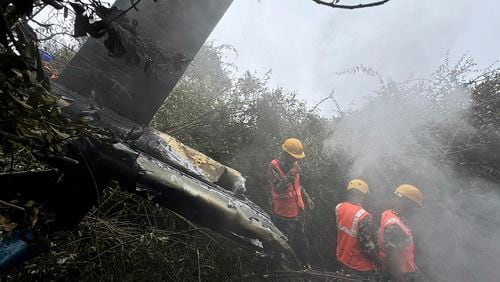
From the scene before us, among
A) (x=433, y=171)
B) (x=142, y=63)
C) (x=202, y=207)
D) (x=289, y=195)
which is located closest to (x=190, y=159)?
(x=142, y=63)

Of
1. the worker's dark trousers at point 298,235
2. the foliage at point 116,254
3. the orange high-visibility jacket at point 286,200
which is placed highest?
the orange high-visibility jacket at point 286,200

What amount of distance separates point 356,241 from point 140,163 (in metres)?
4.21

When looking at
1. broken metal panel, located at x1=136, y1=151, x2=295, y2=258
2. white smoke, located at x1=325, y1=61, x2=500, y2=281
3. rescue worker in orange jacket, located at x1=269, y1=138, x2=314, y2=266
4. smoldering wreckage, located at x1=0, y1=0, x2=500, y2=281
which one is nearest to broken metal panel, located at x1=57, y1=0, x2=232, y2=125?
smoldering wreckage, located at x1=0, y1=0, x2=500, y2=281

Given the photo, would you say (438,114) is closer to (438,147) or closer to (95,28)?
(438,147)

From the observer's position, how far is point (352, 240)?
520cm

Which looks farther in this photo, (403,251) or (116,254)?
(403,251)

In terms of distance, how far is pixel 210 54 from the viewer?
1502cm

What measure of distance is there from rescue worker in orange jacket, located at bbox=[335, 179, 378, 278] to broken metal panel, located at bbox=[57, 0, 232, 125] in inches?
131

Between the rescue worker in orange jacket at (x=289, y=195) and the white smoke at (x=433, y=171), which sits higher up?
the white smoke at (x=433, y=171)

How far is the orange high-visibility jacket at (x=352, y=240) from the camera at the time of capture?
517 cm

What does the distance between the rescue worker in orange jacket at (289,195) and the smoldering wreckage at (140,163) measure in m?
1.09

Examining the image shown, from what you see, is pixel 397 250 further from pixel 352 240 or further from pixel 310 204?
pixel 310 204

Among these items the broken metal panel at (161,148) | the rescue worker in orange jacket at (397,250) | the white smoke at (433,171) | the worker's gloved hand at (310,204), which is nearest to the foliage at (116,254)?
the broken metal panel at (161,148)

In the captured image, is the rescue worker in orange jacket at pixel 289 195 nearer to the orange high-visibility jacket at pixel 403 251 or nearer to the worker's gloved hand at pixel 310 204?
the worker's gloved hand at pixel 310 204
